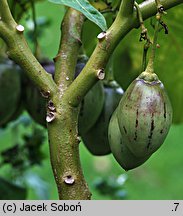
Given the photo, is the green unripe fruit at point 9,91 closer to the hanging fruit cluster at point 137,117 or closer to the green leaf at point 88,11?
the hanging fruit cluster at point 137,117

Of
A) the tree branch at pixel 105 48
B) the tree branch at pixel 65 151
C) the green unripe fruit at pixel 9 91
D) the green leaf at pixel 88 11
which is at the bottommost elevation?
the tree branch at pixel 65 151

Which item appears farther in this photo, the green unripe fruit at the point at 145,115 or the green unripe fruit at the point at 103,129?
the green unripe fruit at the point at 103,129

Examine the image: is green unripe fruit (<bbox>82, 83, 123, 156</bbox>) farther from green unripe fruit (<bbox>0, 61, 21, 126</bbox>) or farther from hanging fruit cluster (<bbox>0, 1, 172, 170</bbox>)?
green unripe fruit (<bbox>0, 61, 21, 126</bbox>)

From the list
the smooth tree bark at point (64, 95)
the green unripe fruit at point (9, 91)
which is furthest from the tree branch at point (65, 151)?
the green unripe fruit at point (9, 91)

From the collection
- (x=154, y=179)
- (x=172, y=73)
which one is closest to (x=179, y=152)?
(x=154, y=179)

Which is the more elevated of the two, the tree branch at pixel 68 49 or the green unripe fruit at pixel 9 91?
the green unripe fruit at pixel 9 91

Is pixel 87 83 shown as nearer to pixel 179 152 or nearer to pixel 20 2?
pixel 20 2
